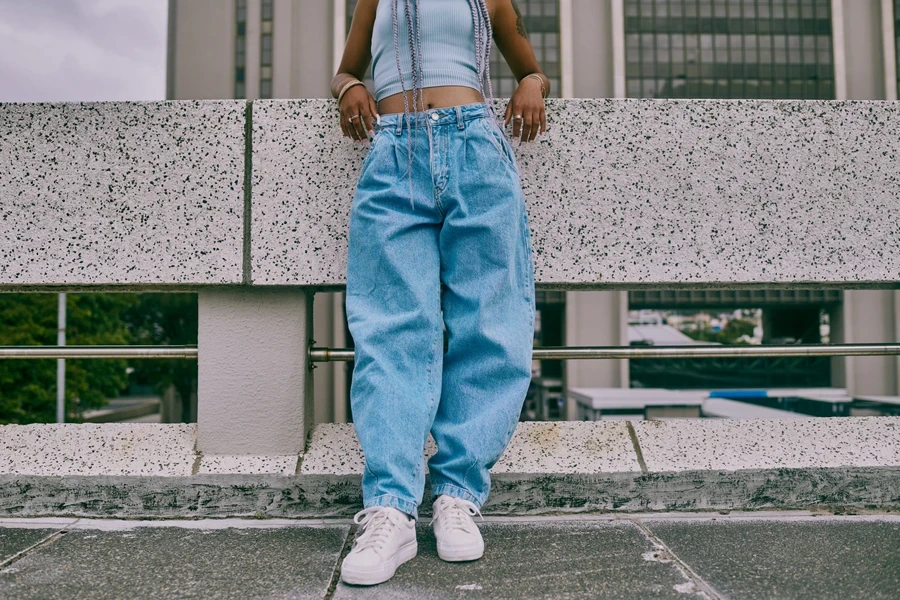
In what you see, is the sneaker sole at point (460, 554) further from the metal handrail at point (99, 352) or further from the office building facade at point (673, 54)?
the office building facade at point (673, 54)

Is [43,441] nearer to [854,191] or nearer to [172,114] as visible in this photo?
[172,114]

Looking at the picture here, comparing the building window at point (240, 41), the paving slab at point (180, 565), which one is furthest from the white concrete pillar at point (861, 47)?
the paving slab at point (180, 565)

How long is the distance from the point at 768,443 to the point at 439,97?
1489mm

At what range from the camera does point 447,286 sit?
6.07 ft

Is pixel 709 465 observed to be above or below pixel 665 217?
below

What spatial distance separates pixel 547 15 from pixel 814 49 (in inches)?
554

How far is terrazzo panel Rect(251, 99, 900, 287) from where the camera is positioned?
6.77 feet

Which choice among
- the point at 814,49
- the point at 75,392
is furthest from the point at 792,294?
the point at 75,392

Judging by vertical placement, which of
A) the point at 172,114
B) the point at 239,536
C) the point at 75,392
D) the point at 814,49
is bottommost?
the point at 75,392

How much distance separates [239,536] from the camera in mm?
1758

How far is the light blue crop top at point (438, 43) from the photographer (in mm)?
1833

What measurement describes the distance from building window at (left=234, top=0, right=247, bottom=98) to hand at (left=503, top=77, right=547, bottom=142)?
36965 millimetres

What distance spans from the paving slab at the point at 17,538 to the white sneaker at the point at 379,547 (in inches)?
33.7

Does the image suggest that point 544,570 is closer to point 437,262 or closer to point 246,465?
point 437,262
